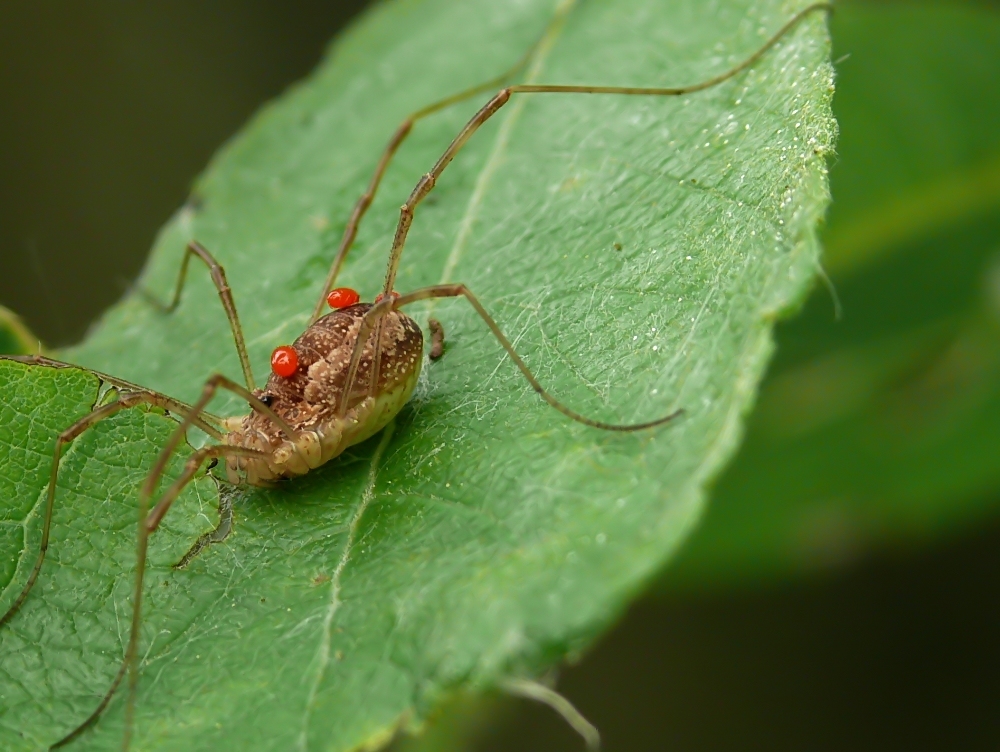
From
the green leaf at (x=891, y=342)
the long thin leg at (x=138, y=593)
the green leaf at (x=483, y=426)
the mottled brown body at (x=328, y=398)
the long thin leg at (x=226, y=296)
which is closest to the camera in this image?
the green leaf at (x=483, y=426)

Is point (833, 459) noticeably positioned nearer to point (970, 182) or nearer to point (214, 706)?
point (970, 182)

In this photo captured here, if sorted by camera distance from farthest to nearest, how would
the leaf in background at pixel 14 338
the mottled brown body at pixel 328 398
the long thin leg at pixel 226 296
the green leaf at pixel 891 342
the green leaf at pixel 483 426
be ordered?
the green leaf at pixel 891 342, the long thin leg at pixel 226 296, the leaf in background at pixel 14 338, the mottled brown body at pixel 328 398, the green leaf at pixel 483 426

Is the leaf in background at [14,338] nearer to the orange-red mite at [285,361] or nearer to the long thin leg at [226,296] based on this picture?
the long thin leg at [226,296]

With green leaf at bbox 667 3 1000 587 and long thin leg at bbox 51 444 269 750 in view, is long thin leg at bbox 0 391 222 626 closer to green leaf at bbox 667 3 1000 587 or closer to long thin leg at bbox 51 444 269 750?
long thin leg at bbox 51 444 269 750

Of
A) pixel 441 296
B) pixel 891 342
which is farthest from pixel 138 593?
pixel 891 342

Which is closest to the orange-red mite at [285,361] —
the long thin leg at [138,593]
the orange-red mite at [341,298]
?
the orange-red mite at [341,298]

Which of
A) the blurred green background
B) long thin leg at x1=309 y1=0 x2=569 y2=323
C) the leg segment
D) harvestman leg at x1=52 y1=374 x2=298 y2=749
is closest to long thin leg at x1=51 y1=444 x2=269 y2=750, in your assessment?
harvestman leg at x1=52 y1=374 x2=298 y2=749

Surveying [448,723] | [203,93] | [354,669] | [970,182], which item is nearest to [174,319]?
[448,723]
